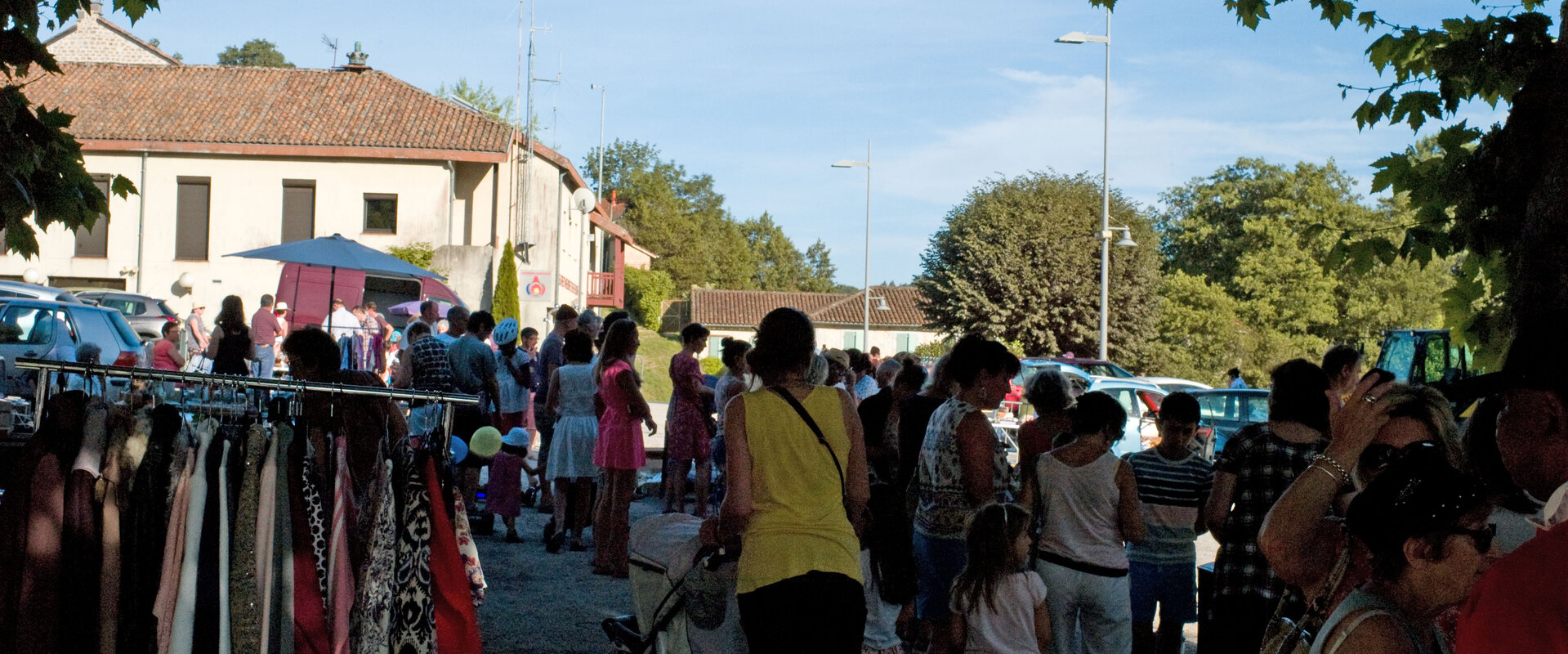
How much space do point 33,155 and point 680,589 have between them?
303cm

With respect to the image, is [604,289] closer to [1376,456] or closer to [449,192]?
[449,192]

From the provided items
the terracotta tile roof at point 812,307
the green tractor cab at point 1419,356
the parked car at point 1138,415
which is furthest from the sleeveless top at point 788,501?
the terracotta tile roof at point 812,307

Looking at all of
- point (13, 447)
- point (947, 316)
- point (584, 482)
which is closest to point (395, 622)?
point (13, 447)

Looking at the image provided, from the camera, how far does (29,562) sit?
12.6ft

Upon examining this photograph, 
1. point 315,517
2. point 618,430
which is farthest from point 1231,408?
point 315,517

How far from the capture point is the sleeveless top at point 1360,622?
2.24 meters

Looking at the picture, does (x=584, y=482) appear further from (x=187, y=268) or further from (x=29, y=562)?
(x=187, y=268)

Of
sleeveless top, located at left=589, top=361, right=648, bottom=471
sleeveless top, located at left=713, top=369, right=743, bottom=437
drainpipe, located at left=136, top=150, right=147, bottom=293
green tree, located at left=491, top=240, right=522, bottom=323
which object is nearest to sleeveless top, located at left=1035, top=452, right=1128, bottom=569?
sleeveless top, located at left=589, top=361, right=648, bottom=471

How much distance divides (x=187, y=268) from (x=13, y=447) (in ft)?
107

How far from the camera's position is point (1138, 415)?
19281 mm

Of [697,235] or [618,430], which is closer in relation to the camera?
[618,430]

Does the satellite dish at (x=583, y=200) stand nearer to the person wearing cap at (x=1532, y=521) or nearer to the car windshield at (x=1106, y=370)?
the car windshield at (x=1106, y=370)

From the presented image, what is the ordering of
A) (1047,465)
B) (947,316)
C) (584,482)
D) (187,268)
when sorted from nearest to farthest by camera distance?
(1047,465) < (584,482) < (187,268) < (947,316)

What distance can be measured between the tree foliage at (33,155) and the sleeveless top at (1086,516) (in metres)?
4.30
